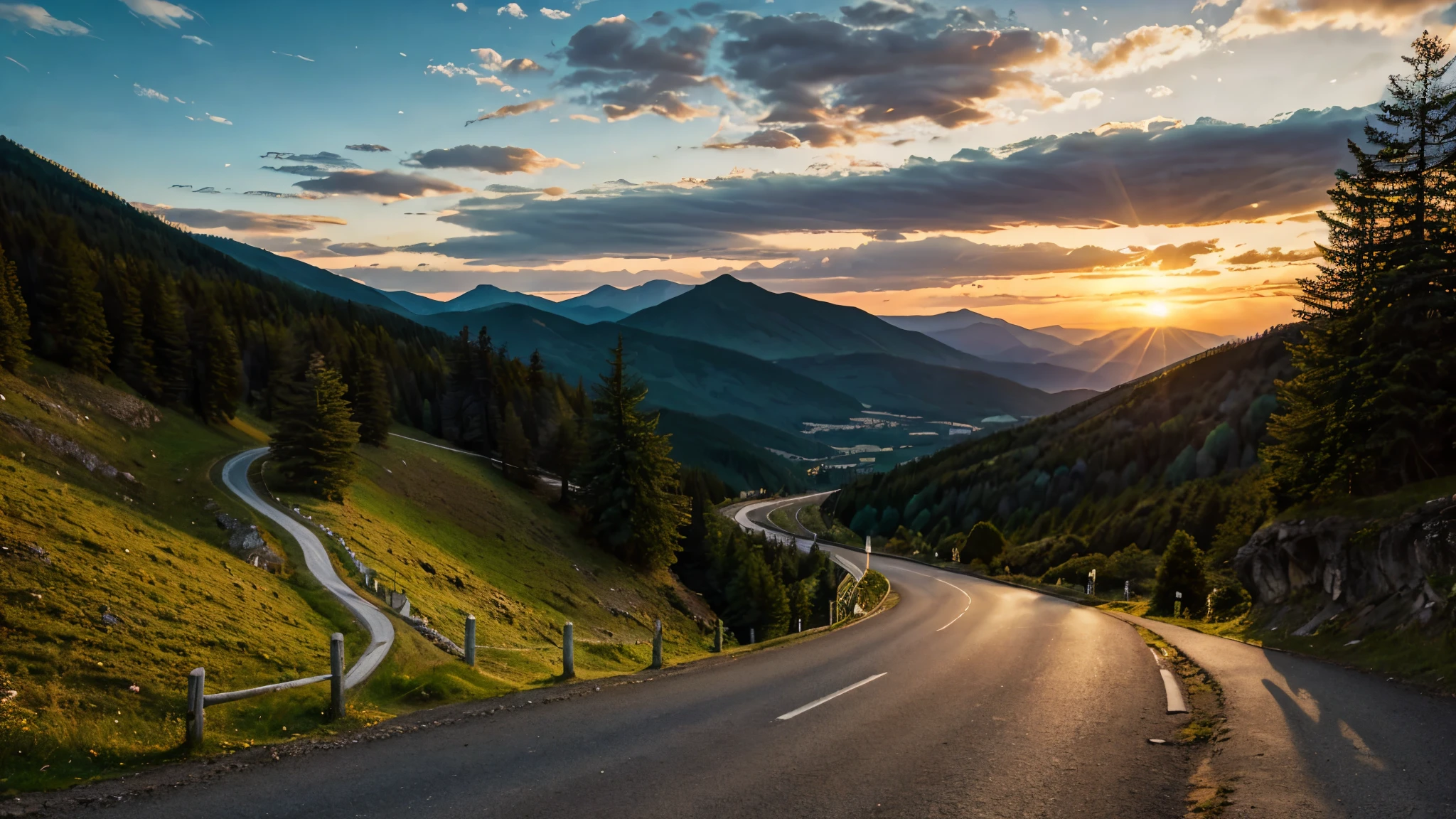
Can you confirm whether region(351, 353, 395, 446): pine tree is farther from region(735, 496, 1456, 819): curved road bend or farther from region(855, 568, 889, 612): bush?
region(735, 496, 1456, 819): curved road bend

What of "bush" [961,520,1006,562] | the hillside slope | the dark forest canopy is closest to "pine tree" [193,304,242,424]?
the dark forest canopy

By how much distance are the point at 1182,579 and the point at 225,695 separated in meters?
38.4

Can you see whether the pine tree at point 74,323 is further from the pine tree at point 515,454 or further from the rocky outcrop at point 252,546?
the rocky outcrop at point 252,546

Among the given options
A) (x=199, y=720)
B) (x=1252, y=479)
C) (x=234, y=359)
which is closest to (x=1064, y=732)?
(x=199, y=720)

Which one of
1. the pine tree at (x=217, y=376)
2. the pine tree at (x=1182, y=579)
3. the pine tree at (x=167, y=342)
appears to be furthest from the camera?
the pine tree at (x=217, y=376)

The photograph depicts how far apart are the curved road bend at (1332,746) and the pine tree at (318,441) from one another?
39344 mm

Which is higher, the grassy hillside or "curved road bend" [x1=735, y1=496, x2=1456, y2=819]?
"curved road bend" [x1=735, y1=496, x2=1456, y2=819]

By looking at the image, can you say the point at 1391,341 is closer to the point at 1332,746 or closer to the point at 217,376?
the point at 1332,746

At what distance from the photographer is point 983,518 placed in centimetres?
9412

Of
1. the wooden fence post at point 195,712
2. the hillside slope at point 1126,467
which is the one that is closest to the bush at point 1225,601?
the hillside slope at point 1126,467

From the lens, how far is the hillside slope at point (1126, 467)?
63.8 m

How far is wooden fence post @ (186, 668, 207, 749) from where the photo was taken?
10.5 meters

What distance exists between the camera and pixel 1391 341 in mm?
23875

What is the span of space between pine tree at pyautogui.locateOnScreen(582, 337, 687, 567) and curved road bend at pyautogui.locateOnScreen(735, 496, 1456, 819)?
43507 mm
